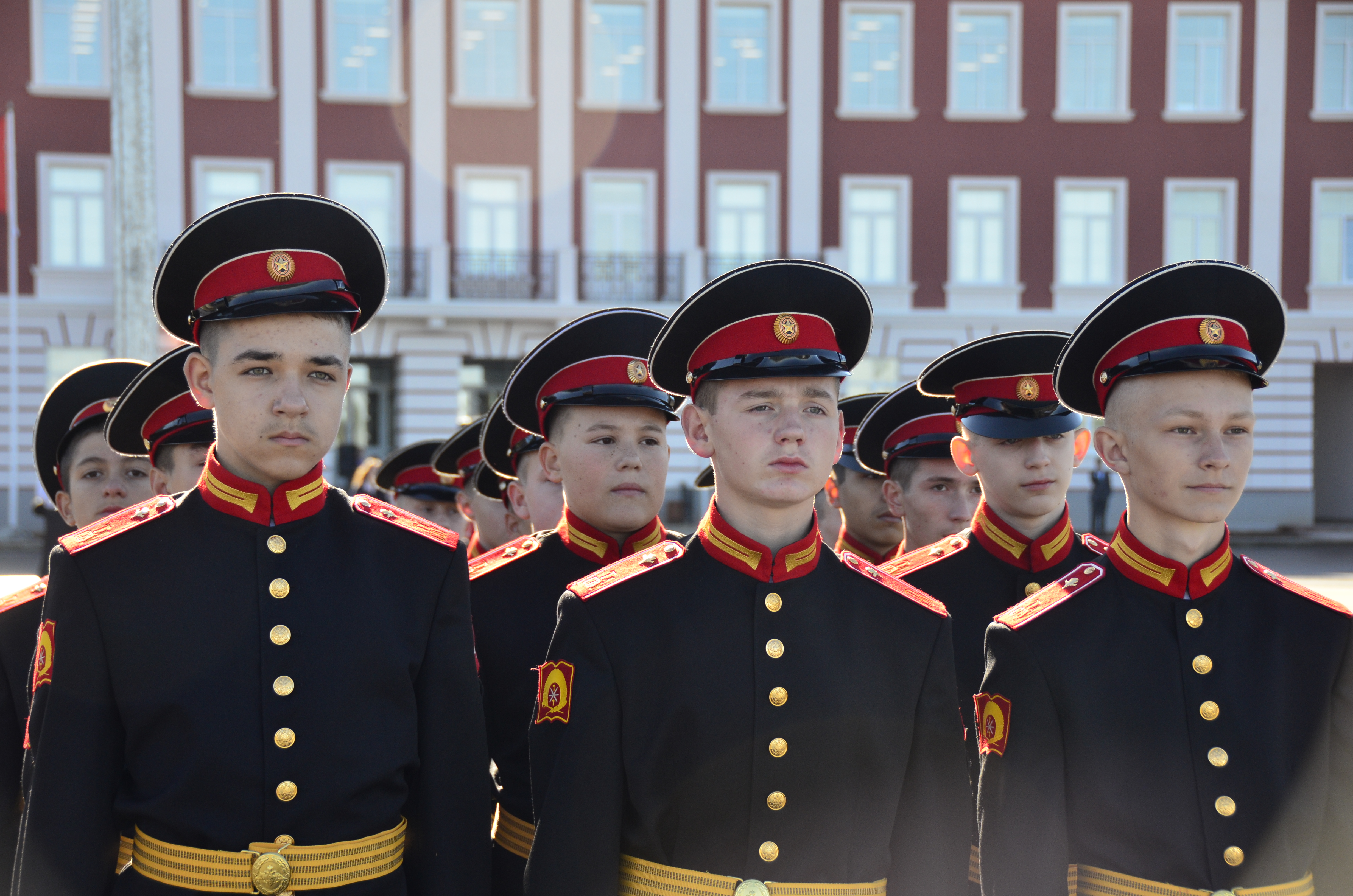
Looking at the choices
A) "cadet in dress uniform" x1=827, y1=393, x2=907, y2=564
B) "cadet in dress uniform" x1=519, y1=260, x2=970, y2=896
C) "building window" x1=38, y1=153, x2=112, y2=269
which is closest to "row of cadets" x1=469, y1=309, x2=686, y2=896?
"cadet in dress uniform" x1=519, y1=260, x2=970, y2=896

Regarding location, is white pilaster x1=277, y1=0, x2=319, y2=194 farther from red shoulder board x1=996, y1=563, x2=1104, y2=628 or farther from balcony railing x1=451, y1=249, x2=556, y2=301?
red shoulder board x1=996, y1=563, x2=1104, y2=628

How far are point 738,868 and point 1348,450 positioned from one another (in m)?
27.2

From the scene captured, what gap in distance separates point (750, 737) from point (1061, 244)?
22103mm

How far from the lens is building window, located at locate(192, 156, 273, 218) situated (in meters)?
20.8

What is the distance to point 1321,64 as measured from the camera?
74.0 feet

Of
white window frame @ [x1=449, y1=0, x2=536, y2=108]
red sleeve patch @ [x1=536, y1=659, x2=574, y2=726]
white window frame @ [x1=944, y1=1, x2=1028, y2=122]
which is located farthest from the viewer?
white window frame @ [x1=944, y1=1, x2=1028, y2=122]

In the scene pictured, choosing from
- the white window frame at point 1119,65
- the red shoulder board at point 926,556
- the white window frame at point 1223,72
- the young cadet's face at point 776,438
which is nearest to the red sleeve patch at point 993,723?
the young cadet's face at point 776,438

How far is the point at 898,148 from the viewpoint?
22.2 metres

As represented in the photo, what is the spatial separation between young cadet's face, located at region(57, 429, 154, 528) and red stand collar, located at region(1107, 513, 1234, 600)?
9.88ft

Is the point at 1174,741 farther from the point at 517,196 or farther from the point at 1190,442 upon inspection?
the point at 517,196

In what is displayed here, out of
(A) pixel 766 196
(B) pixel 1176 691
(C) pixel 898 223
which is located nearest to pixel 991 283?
(C) pixel 898 223

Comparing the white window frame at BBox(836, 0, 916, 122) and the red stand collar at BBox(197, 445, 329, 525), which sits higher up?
the white window frame at BBox(836, 0, 916, 122)

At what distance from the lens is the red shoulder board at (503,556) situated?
3498 millimetres

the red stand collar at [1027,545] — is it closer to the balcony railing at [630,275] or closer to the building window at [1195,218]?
the balcony railing at [630,275]
